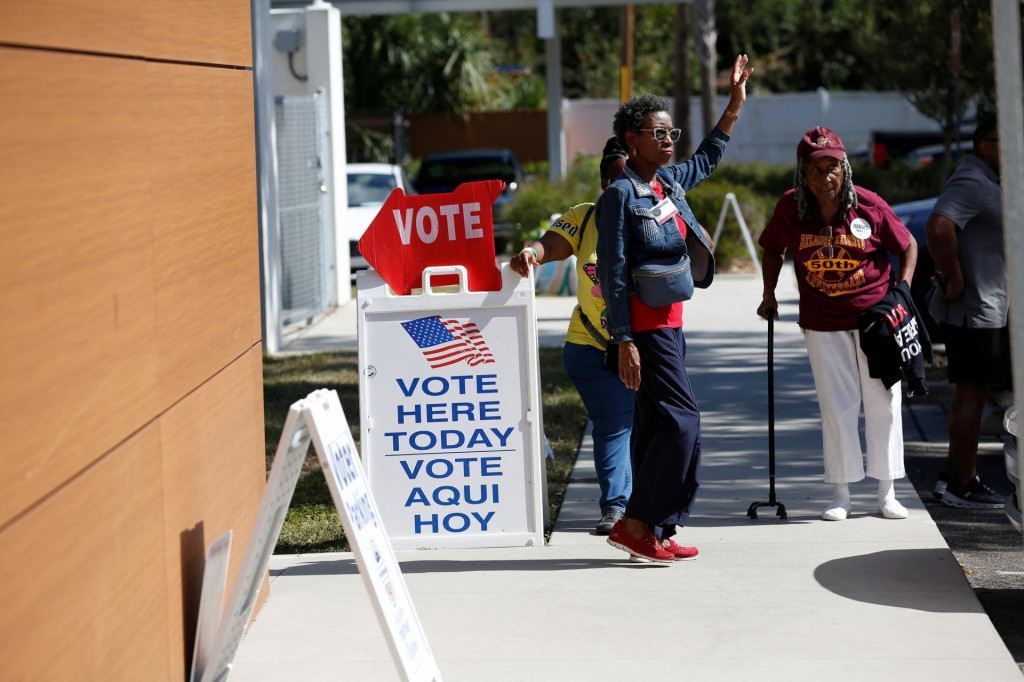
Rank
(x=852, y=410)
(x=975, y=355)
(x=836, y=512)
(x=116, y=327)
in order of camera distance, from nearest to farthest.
→ (x=116, y=327) < (x=852, y=410) < (x=836, y=512) < (x=975, y=355)

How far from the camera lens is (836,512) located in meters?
6.28

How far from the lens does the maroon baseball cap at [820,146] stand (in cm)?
598

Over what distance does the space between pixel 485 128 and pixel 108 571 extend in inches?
1352

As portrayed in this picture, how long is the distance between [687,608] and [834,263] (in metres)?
1.93

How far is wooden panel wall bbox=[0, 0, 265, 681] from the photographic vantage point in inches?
108

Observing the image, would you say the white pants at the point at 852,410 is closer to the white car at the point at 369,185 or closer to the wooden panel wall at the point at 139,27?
the wooden panel wall at the point at 139,27

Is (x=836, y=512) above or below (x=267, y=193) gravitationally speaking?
below

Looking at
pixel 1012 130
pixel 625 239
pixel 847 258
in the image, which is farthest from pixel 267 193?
pixel 1012 130

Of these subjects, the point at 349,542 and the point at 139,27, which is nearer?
the point at 139,27

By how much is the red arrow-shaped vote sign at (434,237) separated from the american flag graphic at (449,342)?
7.7 inches

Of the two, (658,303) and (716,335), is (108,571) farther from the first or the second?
(716,335)

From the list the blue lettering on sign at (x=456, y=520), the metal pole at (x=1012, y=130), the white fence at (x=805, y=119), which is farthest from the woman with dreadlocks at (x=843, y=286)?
the white fence at (x=805, y=119)

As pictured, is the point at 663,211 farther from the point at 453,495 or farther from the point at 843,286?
the point at 453,495

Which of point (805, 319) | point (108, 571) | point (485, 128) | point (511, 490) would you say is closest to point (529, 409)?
point (511, 490)
